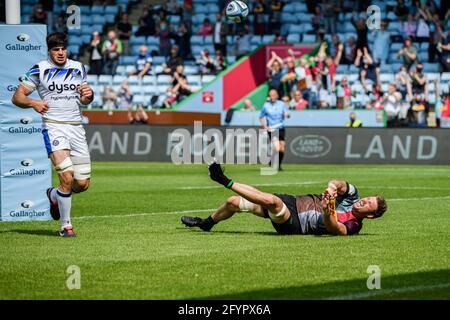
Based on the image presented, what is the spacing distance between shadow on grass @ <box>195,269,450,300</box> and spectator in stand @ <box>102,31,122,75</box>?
102 ft

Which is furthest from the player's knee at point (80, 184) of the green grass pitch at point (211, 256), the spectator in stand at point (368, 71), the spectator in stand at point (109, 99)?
the spectator in stand at point (109, 99)

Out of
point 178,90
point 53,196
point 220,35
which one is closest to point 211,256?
point 53,196

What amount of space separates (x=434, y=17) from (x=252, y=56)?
650cm

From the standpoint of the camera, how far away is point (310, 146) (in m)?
32.9

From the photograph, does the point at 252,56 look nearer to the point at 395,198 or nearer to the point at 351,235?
Answer: the point at 395,198

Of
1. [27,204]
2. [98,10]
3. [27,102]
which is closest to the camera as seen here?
[27,102]

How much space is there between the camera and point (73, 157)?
13898 mm

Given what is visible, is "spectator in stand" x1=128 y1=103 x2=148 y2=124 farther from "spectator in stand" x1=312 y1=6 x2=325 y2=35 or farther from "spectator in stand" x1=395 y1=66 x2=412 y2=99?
"spectator in stand" x1=395 y1=66 x2=412 y2=99

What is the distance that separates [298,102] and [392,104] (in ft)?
10.3

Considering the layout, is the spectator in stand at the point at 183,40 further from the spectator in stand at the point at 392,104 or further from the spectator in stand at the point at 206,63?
the spectator in stand at the point at 392,104

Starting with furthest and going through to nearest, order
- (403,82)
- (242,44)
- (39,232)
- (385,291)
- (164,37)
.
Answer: (164,37), (242,44), (403,82), (39,232), (385,291)

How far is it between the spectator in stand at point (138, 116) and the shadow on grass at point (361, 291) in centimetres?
2671

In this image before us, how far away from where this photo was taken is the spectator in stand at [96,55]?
39.9 meters

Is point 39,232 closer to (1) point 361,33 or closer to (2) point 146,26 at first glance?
(1) point 361,33
